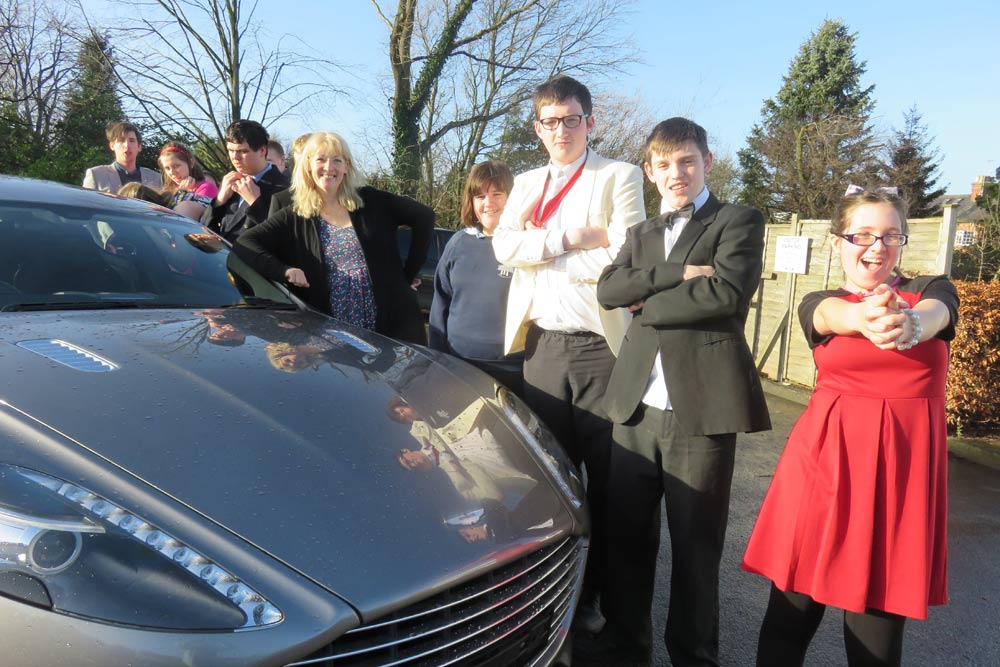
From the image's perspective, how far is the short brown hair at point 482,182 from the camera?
3273mm

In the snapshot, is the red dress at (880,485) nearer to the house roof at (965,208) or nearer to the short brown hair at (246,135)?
the short brown hair at (246,135)

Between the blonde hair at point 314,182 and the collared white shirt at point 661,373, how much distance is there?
5.38 ft

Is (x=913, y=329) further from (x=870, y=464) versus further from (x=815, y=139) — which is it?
(x=815, y=139)

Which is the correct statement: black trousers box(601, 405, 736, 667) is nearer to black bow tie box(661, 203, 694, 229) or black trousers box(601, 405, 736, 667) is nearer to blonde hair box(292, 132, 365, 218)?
black bow tie box(661, 203, 694, 229)

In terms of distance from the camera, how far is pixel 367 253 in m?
3.23

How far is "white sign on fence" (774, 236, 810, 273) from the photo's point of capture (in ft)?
22.6

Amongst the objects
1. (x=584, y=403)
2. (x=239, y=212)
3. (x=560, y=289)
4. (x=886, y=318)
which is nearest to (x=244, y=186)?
(x=239, y=212)

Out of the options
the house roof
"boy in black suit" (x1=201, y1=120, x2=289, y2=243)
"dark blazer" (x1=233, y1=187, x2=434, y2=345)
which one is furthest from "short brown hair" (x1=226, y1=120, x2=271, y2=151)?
the house roof

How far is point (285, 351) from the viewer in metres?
2.15

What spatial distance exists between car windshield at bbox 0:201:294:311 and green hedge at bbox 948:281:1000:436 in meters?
5.15

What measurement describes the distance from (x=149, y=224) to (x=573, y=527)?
7.33ft

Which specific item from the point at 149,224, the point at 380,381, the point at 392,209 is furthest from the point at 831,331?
the point at 149,224

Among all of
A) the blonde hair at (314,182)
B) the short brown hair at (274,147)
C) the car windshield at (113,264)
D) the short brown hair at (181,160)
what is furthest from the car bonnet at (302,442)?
the short brown hair at (274,147)

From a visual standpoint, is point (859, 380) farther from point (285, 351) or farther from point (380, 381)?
point (285, 351)
